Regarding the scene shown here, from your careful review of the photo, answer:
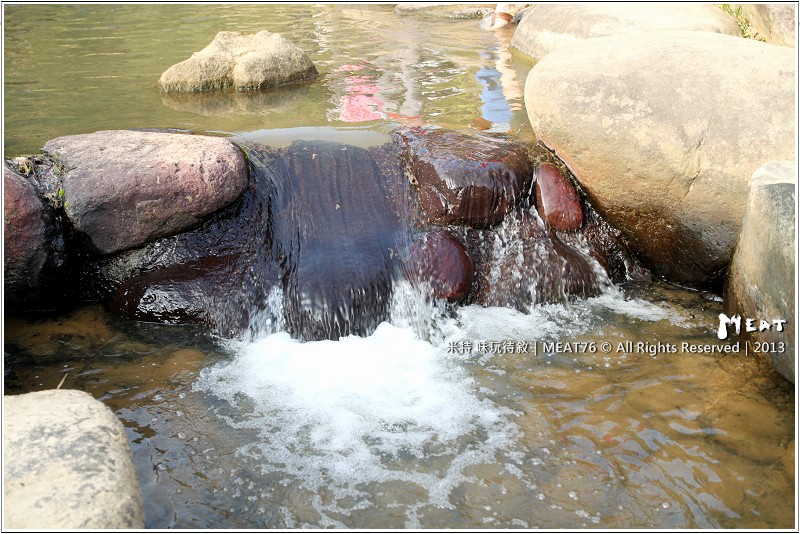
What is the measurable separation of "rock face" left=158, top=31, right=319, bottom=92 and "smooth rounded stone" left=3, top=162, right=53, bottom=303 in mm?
4104

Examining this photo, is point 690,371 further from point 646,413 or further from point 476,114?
point 476,114

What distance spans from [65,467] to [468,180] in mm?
3424

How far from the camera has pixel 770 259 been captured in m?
4.29

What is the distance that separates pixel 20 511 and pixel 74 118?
577 cm

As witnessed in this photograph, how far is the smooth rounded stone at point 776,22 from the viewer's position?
7121 millimetres

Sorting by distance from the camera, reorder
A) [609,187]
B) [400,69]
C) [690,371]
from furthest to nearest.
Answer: [400,69] < [609,187] < [690,371]

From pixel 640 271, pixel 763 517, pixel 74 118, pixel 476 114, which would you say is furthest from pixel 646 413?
pixel 74 118

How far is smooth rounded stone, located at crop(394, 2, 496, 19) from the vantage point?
44.9 ft

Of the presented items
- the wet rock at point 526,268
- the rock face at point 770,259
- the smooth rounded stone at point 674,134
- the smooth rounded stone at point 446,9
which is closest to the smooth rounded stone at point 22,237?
the wet rock at point 526,268

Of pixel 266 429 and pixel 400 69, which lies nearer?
pixel 266 429

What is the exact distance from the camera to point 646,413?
400 cm

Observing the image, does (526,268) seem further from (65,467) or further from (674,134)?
(65,467)

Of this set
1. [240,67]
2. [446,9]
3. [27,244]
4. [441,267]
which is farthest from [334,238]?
[446,9]

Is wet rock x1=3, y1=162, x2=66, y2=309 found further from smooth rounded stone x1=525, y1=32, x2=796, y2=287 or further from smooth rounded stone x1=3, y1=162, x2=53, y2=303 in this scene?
smooth rounded stone x1=525, y1=32, x2=796, y2=287
